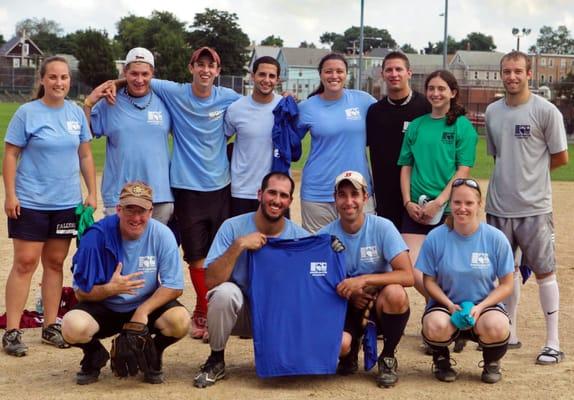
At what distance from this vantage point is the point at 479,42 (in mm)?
134500

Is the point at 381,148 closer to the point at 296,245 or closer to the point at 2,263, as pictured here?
the point at 296,245

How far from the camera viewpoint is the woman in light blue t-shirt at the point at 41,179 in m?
6.23

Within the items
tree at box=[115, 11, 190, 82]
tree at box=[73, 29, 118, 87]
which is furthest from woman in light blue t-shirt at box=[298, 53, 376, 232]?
tree at box=[73, 29, 118, 87]

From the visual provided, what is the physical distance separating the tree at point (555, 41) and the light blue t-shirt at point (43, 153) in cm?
10482

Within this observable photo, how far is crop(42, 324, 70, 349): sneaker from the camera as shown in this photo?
6.48 m

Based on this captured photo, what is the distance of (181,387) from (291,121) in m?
2.21

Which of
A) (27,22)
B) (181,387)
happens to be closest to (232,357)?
(181,387)

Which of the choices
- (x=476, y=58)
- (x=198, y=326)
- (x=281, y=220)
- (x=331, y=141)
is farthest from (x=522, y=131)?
(x=476, y=58)

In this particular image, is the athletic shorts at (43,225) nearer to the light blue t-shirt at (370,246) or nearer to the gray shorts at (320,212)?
the gray shorts at (320,212)

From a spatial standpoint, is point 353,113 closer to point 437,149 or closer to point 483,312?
point 437,149

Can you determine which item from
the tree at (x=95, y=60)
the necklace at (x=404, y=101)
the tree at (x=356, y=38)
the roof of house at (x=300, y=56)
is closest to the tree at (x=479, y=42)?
the tree at (x=356, y=38)

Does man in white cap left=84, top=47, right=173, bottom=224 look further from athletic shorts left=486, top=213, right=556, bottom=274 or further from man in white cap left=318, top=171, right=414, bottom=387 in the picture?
athletic shorts left=486, top=213, right=556, bottom=274

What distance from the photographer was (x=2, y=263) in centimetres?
953

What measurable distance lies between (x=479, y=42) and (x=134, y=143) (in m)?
134
